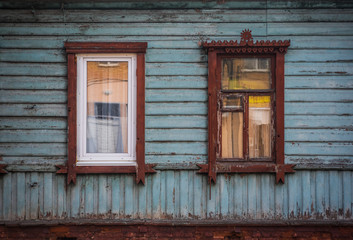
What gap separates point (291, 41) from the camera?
15.6 feet

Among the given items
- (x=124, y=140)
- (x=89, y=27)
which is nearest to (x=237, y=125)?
(x=124, y=140)

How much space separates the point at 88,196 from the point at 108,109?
1.27 m

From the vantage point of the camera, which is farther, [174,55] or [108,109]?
[108,109]

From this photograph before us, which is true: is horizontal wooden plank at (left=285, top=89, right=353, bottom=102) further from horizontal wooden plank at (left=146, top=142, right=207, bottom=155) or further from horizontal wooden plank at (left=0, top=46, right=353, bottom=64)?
horizontal wooden plank at (left=146, top=142, right=207, bottom=155)

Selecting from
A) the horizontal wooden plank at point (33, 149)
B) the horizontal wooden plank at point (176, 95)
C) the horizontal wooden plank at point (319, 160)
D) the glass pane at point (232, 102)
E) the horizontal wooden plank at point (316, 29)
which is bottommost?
the horizontal wooden plank at point (319, 160)

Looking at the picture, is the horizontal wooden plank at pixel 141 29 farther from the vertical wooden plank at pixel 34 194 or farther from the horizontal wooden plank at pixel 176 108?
the vertical wooden plank at pixel 34 194

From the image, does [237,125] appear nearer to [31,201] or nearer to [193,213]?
[193,213]

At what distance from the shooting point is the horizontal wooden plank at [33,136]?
15.4 feet

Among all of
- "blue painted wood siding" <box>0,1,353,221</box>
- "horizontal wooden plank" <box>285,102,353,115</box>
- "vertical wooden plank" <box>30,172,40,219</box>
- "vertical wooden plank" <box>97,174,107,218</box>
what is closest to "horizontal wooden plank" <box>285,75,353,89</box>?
"blue painted wood siding" <box>0,1,353,221</box>

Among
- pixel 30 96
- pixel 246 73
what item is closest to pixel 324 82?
pixel 246 73

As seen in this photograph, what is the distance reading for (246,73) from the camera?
483cm

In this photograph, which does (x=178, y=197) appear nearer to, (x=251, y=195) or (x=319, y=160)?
(x=251, y=195)

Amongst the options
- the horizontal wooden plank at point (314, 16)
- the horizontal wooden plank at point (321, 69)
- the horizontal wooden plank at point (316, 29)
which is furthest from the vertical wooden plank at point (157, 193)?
the horizontal wooden plank at point (314, 16)

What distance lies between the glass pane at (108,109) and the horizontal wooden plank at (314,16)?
2.34m
